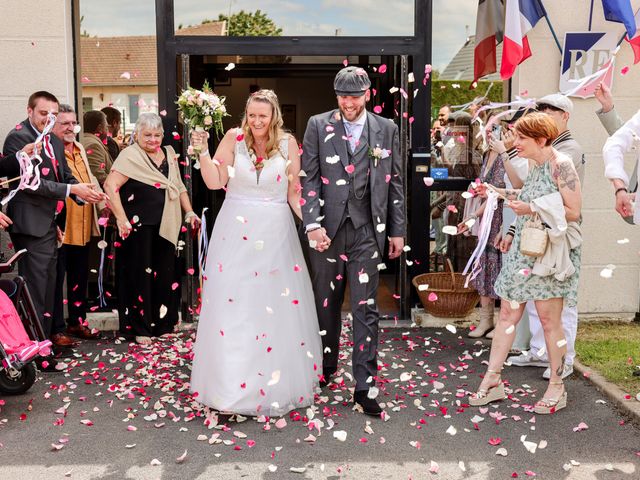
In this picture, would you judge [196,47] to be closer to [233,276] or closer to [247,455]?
[233,276]

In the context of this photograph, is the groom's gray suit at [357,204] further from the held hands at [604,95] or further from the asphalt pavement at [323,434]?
the held hands at [604,95]

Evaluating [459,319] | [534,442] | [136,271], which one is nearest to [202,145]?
[136,271]

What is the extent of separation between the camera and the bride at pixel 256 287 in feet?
16.4

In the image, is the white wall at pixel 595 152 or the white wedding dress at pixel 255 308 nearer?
the white wedding dress at pixel 255 308

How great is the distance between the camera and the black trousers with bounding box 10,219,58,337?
5.95 meters

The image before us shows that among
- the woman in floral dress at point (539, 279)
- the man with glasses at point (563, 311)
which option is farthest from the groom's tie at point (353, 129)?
the man with glasses at point (563, 311)

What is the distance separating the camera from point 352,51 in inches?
283

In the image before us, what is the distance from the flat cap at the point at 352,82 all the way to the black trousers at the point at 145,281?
101 inches

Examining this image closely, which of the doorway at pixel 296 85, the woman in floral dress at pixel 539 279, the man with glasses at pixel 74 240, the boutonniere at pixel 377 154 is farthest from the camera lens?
the doorway at pixel 296 85

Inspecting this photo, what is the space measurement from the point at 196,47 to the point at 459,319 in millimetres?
3534

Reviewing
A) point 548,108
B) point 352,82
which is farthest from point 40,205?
point 548,108

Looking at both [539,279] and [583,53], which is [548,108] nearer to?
[539,279]

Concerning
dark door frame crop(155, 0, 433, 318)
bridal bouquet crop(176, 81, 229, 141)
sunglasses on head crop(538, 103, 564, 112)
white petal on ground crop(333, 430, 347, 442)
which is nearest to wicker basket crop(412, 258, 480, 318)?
dark door frame crop(155, 0, 433, 318)

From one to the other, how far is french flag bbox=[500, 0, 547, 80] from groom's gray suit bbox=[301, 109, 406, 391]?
7.59 ft
